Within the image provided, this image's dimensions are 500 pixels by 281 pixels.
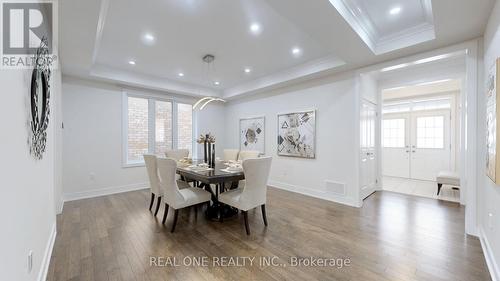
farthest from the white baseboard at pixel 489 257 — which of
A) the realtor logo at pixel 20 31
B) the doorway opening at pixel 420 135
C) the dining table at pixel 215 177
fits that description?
the realtor logo at pixel 20 31

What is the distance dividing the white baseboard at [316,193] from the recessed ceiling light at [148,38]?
3850 mm

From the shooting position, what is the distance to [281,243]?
2.32 metres

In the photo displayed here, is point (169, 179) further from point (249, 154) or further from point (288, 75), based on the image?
point (288, 75)

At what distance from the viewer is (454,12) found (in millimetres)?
1996

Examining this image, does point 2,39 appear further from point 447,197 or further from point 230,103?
point 447,197

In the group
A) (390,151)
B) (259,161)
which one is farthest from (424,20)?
(390,151)

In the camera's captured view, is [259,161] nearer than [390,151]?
Yes

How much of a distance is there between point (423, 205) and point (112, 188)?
6100 millimetres

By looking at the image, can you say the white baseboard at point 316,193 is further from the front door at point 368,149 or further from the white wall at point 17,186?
the white wall at point 17,186

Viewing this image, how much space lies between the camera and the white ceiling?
2.07 m

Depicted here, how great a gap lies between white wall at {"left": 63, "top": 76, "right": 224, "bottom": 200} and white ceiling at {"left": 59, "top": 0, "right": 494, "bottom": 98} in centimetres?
39

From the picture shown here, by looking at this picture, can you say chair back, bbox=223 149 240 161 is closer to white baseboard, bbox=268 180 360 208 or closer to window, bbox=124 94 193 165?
white baseboard, bbox=268 180 360 208

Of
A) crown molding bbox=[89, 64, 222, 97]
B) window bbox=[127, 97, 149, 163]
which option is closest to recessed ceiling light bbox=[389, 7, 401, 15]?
crown molding bbox=[89, 64, 222, 97]

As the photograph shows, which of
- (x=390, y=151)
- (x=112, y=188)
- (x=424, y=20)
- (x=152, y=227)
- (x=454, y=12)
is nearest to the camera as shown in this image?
(x=454, y=12)
